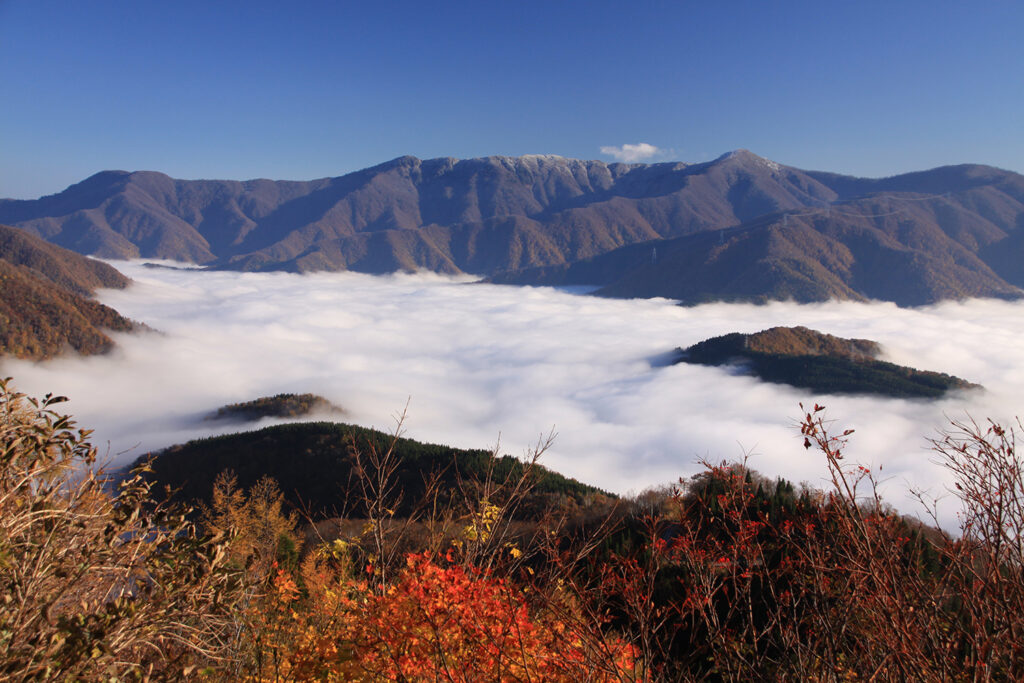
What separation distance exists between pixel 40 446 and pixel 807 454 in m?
175

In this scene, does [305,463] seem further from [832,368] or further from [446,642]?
[832,368]

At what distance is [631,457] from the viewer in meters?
174

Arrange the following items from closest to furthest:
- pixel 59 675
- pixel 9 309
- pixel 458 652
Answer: pixel 59 675 < pixel 458 652 < pixel 9 309

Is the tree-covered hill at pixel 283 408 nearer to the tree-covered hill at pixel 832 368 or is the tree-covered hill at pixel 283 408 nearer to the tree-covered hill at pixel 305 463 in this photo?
the tree-covered hill at pixel 305 463

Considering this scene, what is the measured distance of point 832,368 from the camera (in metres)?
174

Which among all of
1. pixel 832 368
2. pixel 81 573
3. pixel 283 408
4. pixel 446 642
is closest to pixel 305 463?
pixel 283 408

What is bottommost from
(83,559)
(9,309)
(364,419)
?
(364,419)

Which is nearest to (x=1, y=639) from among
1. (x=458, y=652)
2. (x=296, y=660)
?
(x=458, y=652)

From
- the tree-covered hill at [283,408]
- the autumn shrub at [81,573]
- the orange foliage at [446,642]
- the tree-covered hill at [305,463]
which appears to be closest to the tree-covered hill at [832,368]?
the tree-covered hill at [305,463]

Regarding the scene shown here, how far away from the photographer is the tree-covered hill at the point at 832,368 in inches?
6299

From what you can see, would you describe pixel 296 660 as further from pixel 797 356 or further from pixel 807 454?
pixel 797 356

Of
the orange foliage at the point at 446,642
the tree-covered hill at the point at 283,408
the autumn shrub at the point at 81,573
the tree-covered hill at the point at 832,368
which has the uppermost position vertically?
the autumn shrub at the point at 81,573

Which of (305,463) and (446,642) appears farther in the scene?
(305,463)

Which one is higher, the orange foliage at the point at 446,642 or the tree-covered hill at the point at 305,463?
the orange foliage at the point at 446,642
